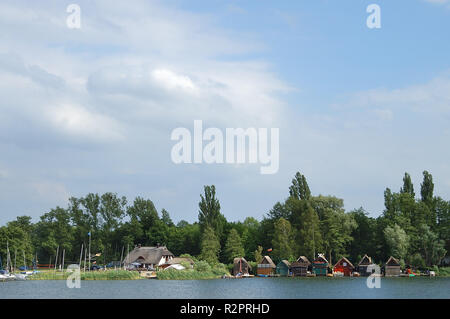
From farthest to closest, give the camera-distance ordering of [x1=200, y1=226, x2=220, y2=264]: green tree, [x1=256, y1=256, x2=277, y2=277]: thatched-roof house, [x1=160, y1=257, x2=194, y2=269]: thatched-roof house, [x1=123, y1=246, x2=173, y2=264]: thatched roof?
[x1=123, y1=246, x2=173, y2=264]: thatched roof, [x1=200, y1=226, x2=220, y2=264]: green tree, [x1=256, y1=256, x2=277, y2=277]: thatched-roof house, [x1=160, y1=257, x2=194, y2=269]: thatched-roof house

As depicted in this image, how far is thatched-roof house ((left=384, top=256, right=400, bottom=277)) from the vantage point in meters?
77.9

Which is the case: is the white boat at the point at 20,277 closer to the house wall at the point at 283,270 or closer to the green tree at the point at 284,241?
the green tree at the point at 284,241

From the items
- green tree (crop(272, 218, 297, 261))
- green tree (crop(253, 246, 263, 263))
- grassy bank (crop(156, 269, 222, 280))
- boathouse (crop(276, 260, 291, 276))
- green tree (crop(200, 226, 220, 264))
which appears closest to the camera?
grassy bank (crop(156, 269, 222, 280))

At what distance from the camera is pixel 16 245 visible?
282ft

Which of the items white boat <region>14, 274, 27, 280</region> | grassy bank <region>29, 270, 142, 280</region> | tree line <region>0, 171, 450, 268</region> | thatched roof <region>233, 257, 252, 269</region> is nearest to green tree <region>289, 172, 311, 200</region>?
tree line <region>0, 171, 450, 268</region>

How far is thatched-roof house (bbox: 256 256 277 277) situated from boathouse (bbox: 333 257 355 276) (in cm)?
990

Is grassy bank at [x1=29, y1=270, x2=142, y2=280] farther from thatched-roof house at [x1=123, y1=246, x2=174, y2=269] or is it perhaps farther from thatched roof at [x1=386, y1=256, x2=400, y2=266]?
thatched roof at [x1=386, y1=256, x2=400, y2=266]

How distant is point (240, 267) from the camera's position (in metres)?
83.4

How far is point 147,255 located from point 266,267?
79.3ft

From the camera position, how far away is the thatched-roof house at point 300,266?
8081 cm

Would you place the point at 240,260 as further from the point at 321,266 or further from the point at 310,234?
the point at 321,266

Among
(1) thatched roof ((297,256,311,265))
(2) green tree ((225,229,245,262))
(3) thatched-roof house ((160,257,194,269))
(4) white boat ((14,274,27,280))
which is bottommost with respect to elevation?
(4) white boat ((14,274,27,280))

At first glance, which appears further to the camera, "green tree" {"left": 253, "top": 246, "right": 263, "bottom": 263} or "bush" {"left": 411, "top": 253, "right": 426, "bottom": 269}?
"green tree" {"left": 253, "top": 246, "right": 263, "bottom": 263}

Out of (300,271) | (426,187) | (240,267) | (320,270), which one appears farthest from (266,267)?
(426,187)
